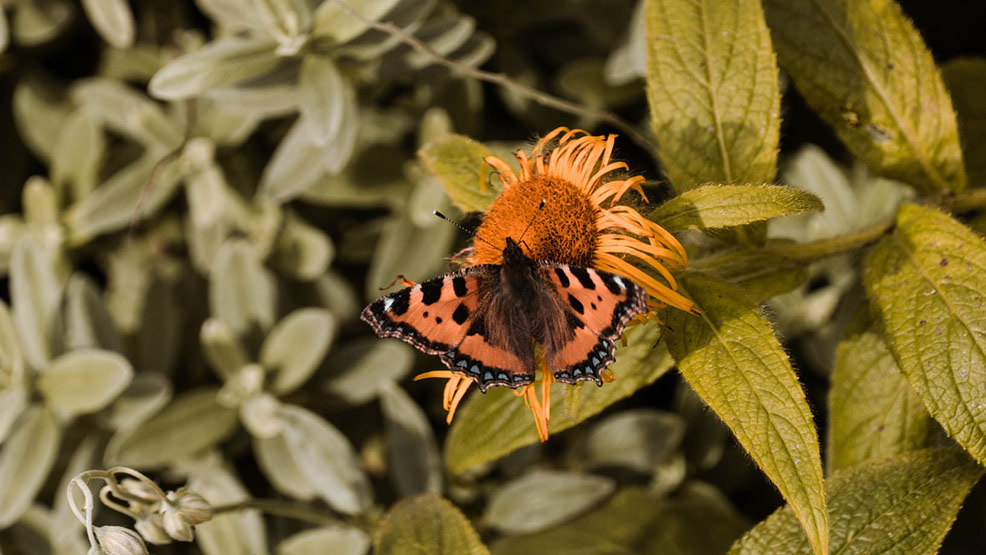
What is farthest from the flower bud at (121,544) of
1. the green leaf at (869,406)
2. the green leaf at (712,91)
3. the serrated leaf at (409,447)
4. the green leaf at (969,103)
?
the green leaf at (969,103)

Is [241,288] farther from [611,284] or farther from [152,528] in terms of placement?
[611,284]

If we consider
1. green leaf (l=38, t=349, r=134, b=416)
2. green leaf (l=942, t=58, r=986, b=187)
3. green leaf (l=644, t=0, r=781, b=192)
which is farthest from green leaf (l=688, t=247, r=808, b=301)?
green leaf (l=38, t=349, r=134, b=416)

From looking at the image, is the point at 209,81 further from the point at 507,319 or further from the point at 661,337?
the point at 661,337

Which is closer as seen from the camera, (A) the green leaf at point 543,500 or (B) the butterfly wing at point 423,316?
(B) the butterfly wing at point 423,316

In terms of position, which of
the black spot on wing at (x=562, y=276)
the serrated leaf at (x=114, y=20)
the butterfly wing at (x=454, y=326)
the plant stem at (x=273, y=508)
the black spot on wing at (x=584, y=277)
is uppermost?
the black spot on wing at (x=584, y=277)

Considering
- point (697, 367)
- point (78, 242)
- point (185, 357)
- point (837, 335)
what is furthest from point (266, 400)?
point (837, 335)

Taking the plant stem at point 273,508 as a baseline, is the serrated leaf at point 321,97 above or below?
above

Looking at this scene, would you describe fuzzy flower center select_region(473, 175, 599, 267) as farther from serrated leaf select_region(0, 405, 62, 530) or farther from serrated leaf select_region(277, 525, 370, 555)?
serrated leaf select_region(0, 405, 62, 530)

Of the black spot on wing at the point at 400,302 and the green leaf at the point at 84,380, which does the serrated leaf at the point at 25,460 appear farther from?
the black spot on wing at the point at 400,302
